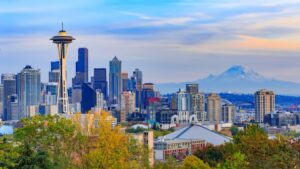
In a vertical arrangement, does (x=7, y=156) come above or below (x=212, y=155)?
above

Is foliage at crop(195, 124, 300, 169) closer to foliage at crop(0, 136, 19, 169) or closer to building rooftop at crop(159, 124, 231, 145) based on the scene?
foliage at crop(0, 136, 19, 169)

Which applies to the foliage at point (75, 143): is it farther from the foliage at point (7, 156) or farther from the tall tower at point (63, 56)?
the tall tower at point (63, 56)

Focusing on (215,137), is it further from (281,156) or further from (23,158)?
(23,158)

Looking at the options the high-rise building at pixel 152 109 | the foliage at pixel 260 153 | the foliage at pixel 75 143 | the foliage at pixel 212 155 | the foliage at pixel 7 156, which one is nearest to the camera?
the foliage at pixel 7 156

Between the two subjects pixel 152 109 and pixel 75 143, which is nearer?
pixel 75 143

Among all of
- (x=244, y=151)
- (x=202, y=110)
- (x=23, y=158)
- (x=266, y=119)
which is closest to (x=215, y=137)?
(x=244, y=151)

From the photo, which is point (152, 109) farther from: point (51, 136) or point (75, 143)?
point (51, 136)

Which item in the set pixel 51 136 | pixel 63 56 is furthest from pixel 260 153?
pixel 63 56

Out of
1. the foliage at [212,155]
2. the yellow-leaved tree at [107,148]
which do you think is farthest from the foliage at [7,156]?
the foliage at [212,155]

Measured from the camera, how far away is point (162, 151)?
74.3 metres

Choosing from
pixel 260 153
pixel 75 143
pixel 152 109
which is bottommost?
pixel 260 153

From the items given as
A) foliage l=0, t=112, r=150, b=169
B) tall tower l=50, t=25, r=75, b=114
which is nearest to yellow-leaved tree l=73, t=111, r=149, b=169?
foliage l=0, t=112, r=150, b=169

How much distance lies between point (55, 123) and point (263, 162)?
8932mm

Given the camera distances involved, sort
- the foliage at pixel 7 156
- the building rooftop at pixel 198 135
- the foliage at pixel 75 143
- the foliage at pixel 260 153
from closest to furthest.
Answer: the foliage at pixel 7 156, the foliage at pixel 75 143, the foliage at pixel 260 153, the building rooftop at pixel 198 135
